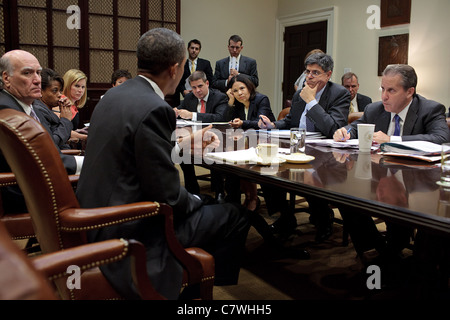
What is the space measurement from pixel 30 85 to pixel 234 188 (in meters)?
1.32

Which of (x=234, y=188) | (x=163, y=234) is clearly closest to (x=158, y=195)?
(x=163, y=234)

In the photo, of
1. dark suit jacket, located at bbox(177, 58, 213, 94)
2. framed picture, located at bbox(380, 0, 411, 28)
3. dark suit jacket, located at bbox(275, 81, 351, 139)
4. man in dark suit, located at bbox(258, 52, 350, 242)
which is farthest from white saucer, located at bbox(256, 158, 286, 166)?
framed picture, located at bbox(380, 0, 411, 28)

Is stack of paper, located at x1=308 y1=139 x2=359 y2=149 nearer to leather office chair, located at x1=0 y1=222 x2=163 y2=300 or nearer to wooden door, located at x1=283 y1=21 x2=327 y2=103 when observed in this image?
leather office chair, located at x1=0 y1=222 x2=163 y2=300

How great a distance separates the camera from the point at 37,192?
1.19 m

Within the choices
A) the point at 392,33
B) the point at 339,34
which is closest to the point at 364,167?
the point at 392,33

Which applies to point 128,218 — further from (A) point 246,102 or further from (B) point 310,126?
(A) point 246,102

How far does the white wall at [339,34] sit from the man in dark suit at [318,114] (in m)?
3.25

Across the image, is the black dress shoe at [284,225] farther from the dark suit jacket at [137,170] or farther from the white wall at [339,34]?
the white wall at [339,34]

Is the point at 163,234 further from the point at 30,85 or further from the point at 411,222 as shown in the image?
the point at 30,85

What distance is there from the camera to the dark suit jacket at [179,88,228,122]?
449cm

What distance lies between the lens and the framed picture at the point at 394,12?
5812mm

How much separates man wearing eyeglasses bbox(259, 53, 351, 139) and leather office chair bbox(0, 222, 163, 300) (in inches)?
75.7

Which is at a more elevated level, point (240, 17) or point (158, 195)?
point (240, 17)

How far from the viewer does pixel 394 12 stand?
5941 millimetres
